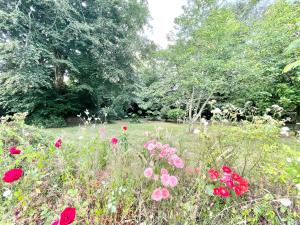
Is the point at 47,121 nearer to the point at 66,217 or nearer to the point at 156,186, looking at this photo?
the point at 156,186

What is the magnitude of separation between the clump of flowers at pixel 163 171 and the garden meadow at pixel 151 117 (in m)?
0.01

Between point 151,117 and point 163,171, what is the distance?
9475 millimetres

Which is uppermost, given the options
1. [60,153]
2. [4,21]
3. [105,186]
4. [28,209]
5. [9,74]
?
[4,21]

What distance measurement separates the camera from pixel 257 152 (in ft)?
5.68

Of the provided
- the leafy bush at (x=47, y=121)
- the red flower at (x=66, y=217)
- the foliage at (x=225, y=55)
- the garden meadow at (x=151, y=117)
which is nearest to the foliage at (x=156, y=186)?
the garden meadow at (x=151, y=117)

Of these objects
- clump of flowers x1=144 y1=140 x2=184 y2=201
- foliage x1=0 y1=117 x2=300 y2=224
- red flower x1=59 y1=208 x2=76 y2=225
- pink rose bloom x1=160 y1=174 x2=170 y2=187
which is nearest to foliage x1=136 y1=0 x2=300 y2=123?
foliage x1=0 y1=117 x2=300 y2=224

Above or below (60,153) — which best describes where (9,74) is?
above

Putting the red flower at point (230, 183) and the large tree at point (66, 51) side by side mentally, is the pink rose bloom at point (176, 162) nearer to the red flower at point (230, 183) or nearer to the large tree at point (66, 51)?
the red flower at point (230, 183)

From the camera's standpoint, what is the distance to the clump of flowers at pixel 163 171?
3.71 ft

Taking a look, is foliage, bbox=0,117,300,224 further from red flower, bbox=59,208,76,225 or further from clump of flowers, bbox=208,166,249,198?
red flower, bbox=59,208,76,225

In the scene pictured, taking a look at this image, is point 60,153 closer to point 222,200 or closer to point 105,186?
point 105,186

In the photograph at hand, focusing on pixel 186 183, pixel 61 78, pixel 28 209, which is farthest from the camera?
pixel 61 78

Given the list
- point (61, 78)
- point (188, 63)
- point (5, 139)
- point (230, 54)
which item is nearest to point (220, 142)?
point (5, 139)

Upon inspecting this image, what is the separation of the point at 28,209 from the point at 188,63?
457 centimetres
